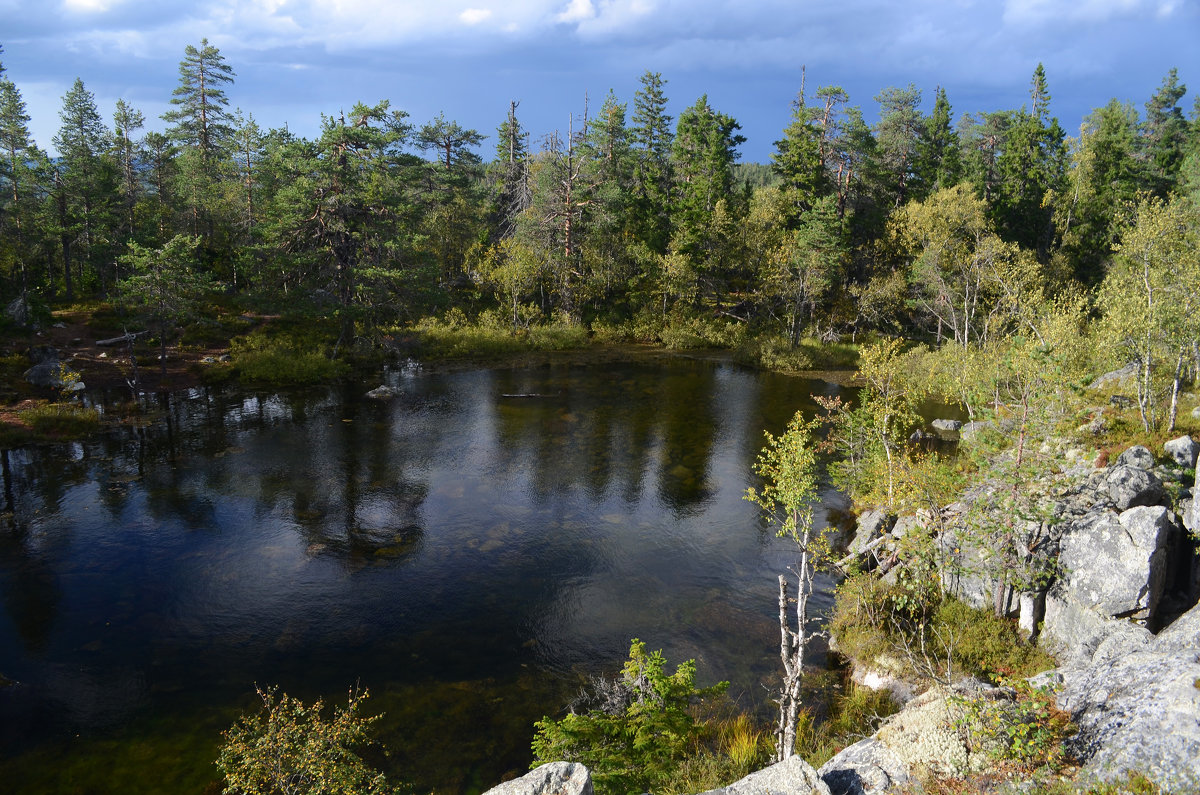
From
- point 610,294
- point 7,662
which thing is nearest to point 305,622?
point 7,662

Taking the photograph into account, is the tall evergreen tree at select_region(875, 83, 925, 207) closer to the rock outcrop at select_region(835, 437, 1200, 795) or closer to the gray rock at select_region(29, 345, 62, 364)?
the rock outcrop at select_region(835, 437, 1200, 795)

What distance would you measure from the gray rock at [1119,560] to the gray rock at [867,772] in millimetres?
9989

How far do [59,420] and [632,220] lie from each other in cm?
5818

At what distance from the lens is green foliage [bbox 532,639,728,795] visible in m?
13.2

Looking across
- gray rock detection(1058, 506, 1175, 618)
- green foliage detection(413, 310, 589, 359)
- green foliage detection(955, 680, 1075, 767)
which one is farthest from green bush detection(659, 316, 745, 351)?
green foliage detection(955, 680, 1075, 767)

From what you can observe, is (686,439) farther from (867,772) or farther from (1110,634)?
(867,772)

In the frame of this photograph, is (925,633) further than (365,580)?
No

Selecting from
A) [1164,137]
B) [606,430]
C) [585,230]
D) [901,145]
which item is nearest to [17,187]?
[585,230]

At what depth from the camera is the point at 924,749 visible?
37.9 ft

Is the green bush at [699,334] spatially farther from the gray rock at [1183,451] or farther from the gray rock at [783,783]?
the gray rock at [783,783]

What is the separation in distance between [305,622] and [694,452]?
2287 cm

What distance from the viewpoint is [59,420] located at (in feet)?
126

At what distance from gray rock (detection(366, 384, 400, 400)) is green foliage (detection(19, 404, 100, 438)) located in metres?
16.2

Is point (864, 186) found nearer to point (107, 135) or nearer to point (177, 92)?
point (177, 92)
